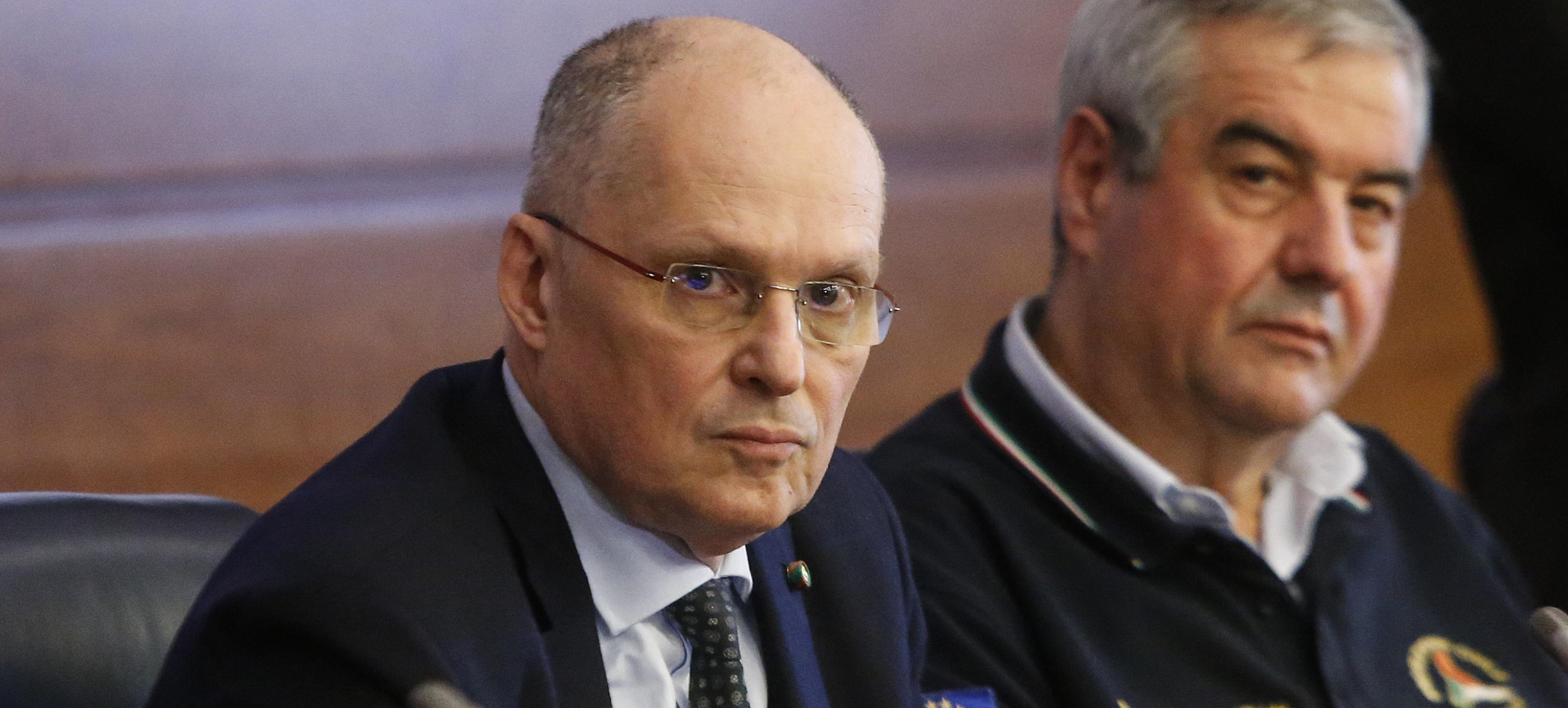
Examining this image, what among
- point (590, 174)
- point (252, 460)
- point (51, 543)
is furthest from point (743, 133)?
point (252, 460)

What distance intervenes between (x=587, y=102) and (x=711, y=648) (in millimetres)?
370

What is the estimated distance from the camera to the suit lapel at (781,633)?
1150mm

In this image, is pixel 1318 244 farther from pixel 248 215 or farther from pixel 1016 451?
pixel 248 215

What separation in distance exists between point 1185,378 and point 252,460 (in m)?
1.18

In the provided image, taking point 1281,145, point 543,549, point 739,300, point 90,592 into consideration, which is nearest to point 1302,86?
point 1281,145

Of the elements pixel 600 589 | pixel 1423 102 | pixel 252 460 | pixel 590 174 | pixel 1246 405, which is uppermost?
pixel 590 174

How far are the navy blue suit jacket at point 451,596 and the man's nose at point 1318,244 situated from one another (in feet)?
2.12

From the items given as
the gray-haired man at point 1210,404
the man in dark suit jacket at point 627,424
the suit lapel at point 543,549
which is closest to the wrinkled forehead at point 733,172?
the man in dark suit jacket at point 627,424

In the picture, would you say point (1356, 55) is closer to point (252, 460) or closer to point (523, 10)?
point (523, 10)

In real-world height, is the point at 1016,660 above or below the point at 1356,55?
below

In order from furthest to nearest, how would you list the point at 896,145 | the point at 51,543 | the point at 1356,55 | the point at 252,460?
the point at 896,145
the point at 252,460
the point at 1356,55
the point at 51,543

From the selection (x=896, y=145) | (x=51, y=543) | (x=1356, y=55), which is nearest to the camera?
(x=51, y=543)

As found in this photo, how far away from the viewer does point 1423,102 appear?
1.76 m

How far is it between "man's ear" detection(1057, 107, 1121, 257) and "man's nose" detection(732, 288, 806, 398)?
773mm
